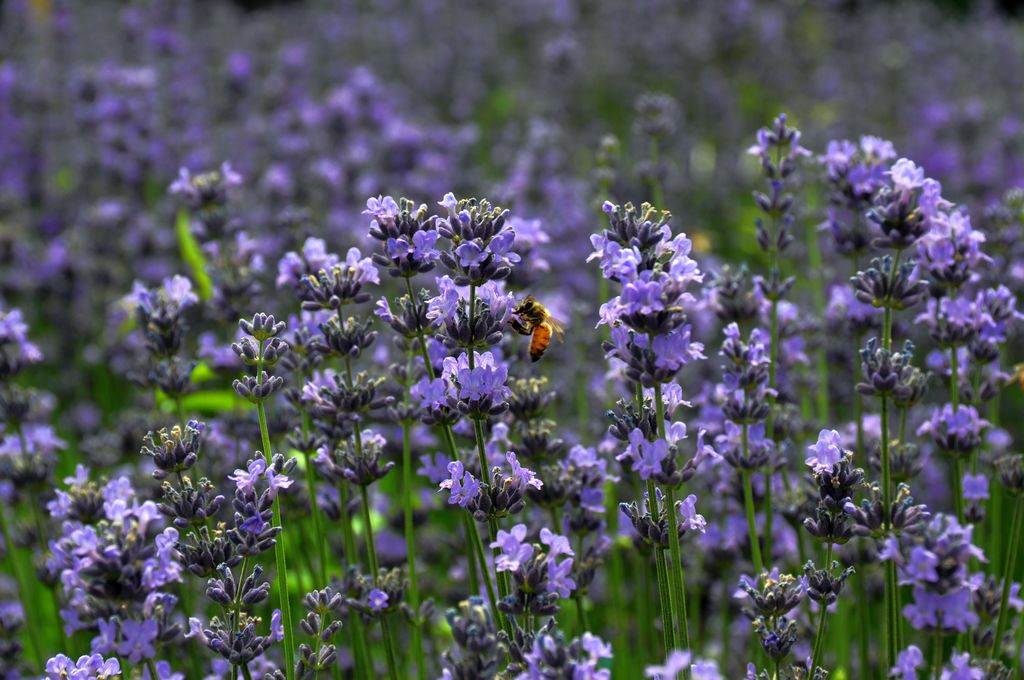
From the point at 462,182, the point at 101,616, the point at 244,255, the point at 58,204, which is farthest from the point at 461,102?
the point at 101,616

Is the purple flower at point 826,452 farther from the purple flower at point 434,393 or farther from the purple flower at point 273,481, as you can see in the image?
the purple flower at point 273,481

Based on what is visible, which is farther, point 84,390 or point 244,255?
point 84,390

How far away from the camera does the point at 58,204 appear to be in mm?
6680

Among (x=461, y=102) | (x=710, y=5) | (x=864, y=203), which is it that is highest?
(x=710, y=5)

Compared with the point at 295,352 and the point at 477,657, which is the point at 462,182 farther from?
the point at 477,657

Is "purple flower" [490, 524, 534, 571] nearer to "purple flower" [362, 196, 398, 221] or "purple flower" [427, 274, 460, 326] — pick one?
"purple flower" [427, 274, 460, 326]

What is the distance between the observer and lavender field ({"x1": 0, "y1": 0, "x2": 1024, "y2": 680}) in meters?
2.19

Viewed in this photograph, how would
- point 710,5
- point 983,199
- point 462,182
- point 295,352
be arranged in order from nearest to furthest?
point 295,352 → point 462,182 → point 983,199 → point 710,5

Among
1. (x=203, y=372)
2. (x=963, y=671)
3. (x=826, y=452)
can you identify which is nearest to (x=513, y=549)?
(x=826, y=452)

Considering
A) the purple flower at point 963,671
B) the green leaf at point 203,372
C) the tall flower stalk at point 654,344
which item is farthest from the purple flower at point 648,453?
the green leaf at point 203,372

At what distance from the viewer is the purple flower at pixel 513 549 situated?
206 centimetres

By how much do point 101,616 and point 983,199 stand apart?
5.64 metres

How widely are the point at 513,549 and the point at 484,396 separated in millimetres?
292

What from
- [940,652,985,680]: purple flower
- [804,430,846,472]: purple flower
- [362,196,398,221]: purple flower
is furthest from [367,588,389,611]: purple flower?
[940,652,985,680]: purple flower
